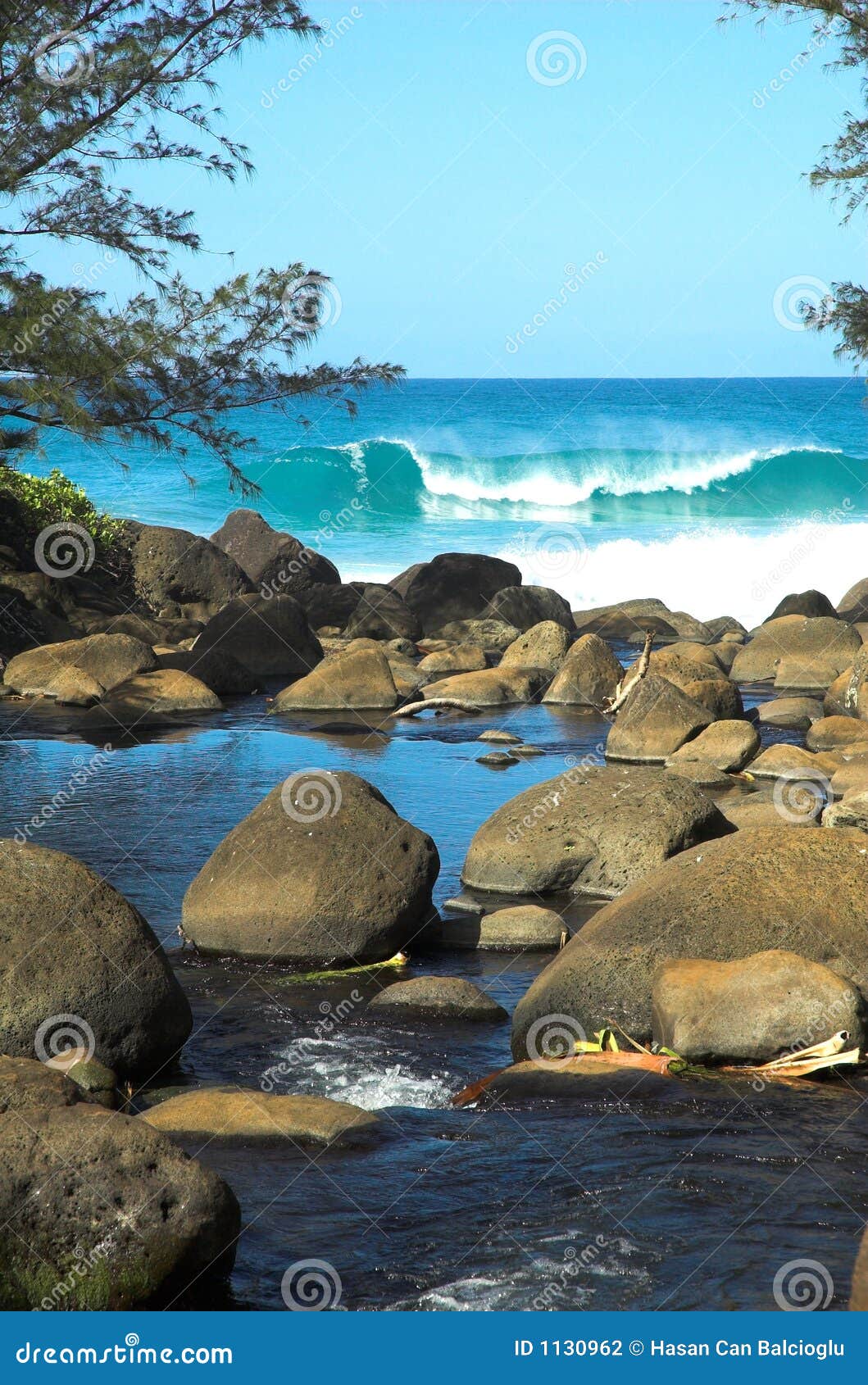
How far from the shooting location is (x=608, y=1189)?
5293 millimetres

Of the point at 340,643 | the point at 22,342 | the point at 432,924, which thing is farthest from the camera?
the point at 340,643

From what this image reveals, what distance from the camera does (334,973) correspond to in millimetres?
8188

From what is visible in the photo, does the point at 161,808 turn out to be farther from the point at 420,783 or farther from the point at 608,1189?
the point at 608,1189

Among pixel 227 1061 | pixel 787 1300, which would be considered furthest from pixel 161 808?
pixel 787 1300

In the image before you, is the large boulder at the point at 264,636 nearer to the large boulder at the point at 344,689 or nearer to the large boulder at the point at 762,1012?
the large boulder at the point at 344,689

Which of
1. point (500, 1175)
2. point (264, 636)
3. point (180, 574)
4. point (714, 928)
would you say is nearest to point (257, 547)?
point (180, 574)

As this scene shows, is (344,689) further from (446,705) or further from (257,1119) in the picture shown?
(257,1119)

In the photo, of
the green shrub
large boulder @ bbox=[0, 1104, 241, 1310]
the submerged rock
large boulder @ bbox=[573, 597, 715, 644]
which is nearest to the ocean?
large boulder @ bbox=[573, 597, 715, 644]

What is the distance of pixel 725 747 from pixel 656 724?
1085 mm

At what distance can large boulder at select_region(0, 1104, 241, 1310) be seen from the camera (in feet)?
14.2

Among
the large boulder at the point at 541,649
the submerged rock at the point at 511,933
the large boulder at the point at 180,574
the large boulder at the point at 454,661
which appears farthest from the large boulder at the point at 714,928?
the large boulder at the point at 180,574

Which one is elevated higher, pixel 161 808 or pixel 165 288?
pixel 165 288

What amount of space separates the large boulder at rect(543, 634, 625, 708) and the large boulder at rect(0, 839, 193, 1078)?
39.2ft

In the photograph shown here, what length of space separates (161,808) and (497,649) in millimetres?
12189
